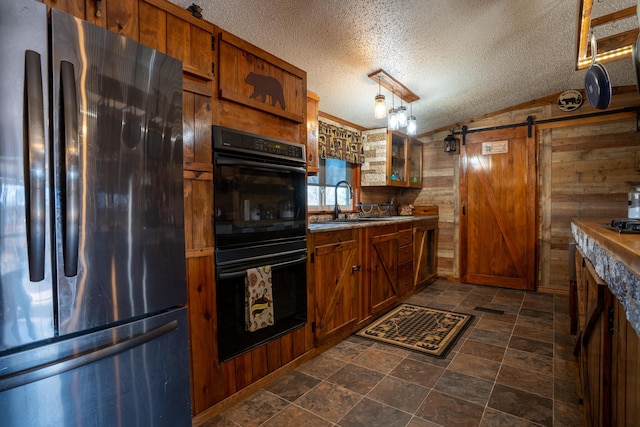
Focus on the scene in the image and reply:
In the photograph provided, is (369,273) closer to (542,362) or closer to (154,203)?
(542,362)

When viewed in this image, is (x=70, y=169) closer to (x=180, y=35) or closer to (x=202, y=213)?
(x=202, y=213)

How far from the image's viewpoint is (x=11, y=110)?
2.98ft

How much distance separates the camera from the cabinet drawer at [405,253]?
3.57 metres

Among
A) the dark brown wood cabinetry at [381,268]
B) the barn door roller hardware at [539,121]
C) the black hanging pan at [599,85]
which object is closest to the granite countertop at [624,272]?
the black hanging pan at [599,85]

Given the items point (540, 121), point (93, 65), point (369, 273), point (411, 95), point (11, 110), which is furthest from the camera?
point (540, 121)

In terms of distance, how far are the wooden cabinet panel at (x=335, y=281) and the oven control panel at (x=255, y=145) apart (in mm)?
638

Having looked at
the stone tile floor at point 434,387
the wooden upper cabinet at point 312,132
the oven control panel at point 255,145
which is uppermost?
the wooden upper cabinet at point 312,132

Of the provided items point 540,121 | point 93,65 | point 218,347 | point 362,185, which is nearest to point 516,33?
point 540,121

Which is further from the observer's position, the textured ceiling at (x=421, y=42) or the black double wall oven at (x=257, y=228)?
the textured ceiling at (x=421, y=42)

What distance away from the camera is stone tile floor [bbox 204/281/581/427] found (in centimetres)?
173

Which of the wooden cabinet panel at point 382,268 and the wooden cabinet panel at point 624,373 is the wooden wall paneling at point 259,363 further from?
the wooden cabinet panel at point 624,373

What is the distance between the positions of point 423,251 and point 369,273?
1.51 meters

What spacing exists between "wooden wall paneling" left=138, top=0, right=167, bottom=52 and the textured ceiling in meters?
0.29

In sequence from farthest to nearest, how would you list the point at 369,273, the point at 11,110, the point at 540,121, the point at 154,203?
the point at 540,121
the point at 369,273
the point at 154,203
the point at 11,110
